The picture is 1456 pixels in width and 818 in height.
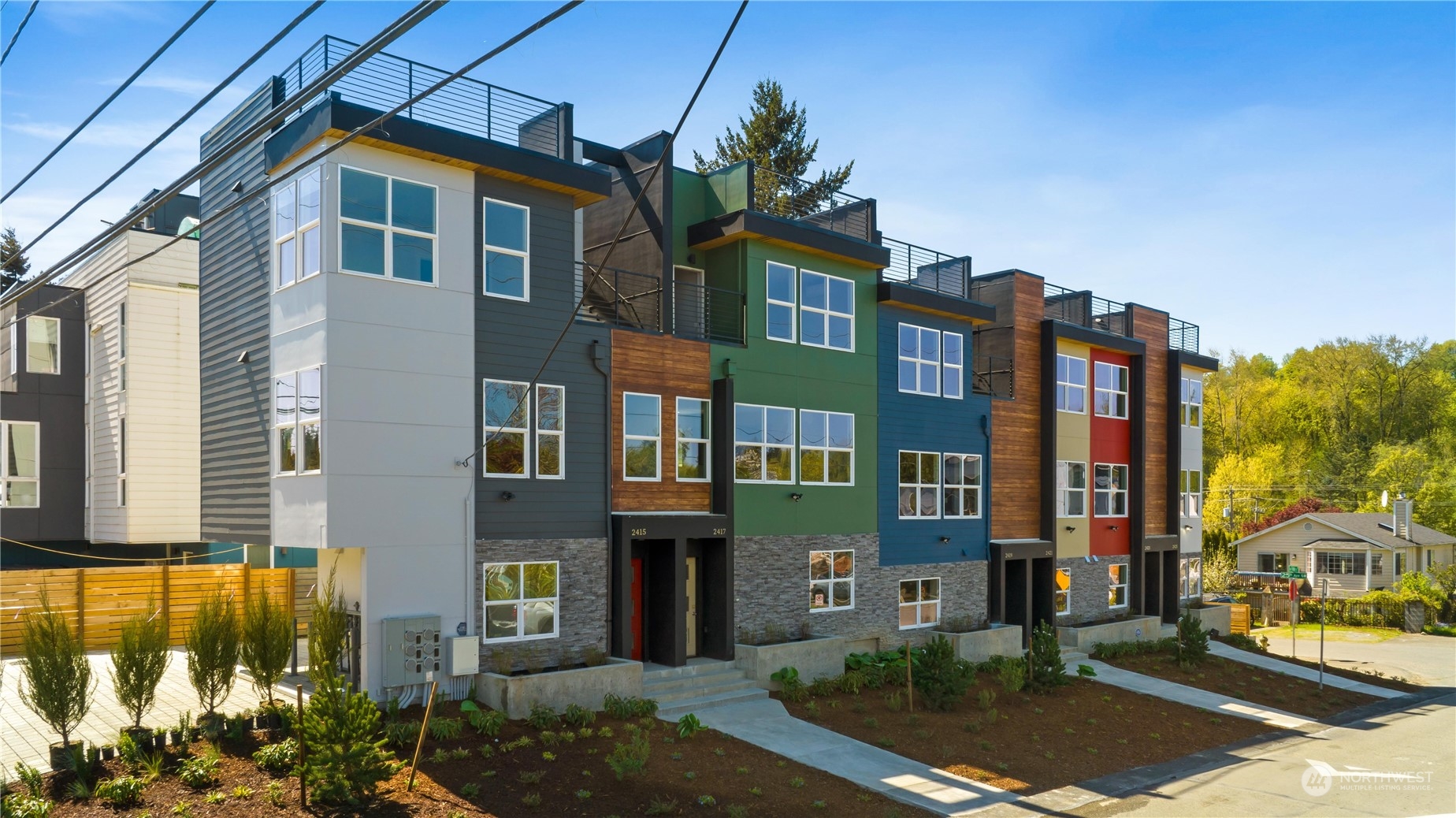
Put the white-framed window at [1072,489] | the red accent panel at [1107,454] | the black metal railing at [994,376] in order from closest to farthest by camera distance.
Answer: the black metal railing at [994,376], the white-framed window at [1072,489], the red accent panel at [1107,454]

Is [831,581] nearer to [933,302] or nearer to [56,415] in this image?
[933,302]

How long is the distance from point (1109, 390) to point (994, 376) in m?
4.95

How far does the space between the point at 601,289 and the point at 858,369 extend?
6.02m

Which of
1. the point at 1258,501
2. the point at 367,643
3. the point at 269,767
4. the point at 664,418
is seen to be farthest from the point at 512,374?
the point at 1258,501

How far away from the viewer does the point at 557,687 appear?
14852 millimetres

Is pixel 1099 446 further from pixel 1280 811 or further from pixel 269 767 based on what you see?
pixel 269 767

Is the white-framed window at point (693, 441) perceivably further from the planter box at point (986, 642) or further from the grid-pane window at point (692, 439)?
the planter box at point (986, 642)

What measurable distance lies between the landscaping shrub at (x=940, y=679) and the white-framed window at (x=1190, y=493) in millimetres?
16844

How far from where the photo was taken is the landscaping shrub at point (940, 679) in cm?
1812

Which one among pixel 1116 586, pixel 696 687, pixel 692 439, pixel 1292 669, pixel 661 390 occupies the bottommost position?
pixel 1292 669

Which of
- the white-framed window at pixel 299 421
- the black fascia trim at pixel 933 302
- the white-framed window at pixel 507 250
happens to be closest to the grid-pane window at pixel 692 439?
the white-framed window at pixel 507 250

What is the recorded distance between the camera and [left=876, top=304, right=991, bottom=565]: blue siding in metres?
22.4

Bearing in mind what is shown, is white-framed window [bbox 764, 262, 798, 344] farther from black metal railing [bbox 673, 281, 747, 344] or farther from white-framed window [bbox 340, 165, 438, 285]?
white-framed window [bbox 340, 165, 438, 285]

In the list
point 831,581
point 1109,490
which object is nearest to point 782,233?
point 831,581
